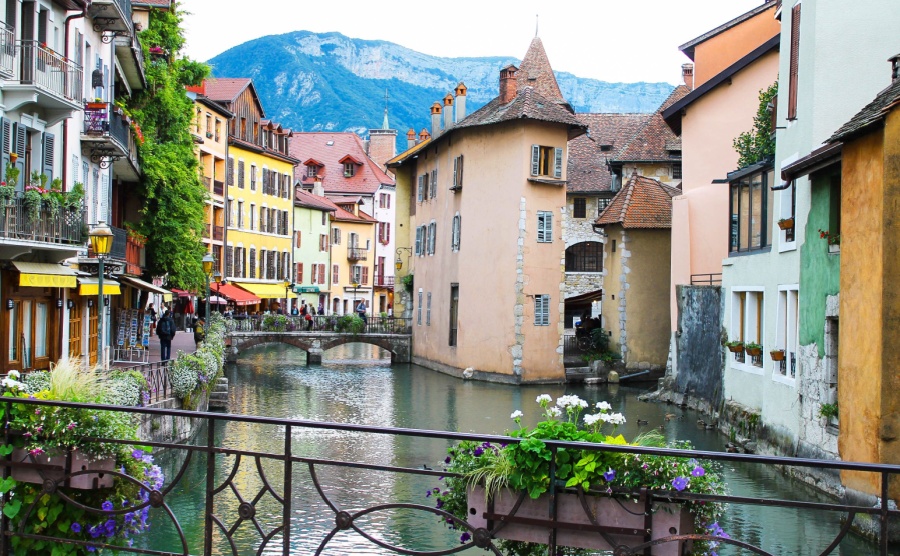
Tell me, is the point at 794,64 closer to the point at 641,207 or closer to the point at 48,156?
the point at 48,156

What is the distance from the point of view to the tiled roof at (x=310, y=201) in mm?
70250

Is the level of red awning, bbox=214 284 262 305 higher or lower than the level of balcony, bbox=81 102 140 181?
lower

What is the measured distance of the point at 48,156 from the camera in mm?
20719

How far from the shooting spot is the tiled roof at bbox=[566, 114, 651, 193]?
55906 millimetres

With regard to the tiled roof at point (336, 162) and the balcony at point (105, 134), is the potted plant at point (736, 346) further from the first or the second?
the tiled roof at point (336, 162)

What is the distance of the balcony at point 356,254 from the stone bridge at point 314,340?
31105 mm

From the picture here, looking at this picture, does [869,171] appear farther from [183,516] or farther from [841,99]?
[183,516]

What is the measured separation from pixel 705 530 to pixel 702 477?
0.25 m

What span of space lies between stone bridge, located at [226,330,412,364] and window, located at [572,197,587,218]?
1351 centimetres

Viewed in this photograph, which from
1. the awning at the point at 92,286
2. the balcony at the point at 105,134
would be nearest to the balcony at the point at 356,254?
the balcony at the point at 105,134

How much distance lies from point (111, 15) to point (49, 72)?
6.01 metres

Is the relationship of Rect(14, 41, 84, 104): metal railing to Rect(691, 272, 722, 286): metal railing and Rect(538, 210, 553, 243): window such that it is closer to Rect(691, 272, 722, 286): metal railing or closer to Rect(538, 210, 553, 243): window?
Rect(691, 272, 722, 286): metal railing

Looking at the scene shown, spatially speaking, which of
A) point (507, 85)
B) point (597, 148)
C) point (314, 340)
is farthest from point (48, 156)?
point (597, 148)

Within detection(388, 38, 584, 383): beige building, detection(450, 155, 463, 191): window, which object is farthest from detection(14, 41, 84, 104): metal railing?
detection(450, 155, 463, 191): window
